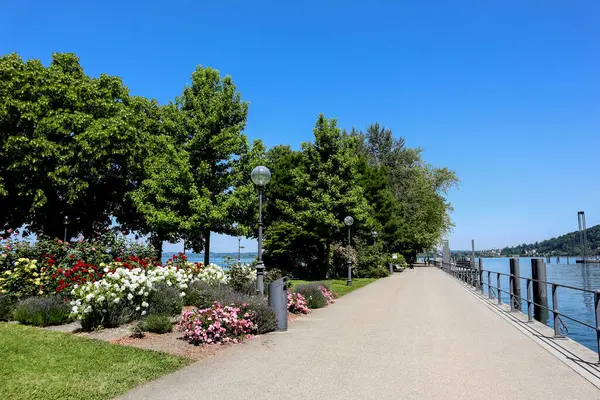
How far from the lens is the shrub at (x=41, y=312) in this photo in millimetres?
9297

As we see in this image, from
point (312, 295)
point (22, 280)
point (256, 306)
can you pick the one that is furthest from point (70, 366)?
point (312, 295)

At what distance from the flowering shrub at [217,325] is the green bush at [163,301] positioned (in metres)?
1.12

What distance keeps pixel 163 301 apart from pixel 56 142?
56.1 feet

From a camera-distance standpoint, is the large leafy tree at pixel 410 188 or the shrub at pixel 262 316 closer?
the shrub at pixel 262 316

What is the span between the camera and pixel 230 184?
25500 mm

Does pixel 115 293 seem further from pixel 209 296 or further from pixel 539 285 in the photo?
pixel 539 285

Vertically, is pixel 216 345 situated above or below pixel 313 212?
below

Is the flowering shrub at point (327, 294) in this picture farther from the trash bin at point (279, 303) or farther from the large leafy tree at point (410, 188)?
the large leafy tree at point (410, 188)

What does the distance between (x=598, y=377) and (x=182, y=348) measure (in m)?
6.24

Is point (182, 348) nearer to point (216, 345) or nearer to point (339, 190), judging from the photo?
point (216, 345)

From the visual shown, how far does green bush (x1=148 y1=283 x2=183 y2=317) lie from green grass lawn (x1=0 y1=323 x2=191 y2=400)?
202 centimetres

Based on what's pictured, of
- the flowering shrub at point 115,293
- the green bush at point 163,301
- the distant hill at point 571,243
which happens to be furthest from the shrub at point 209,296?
the distant hill at point 571,243

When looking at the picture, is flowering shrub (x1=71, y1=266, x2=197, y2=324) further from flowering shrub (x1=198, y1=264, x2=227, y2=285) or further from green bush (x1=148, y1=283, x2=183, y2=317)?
flowering shrub (x1=198, y1=264, x2=227, y2=285)

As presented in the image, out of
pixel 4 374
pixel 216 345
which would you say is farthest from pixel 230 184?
pixel 4 374
